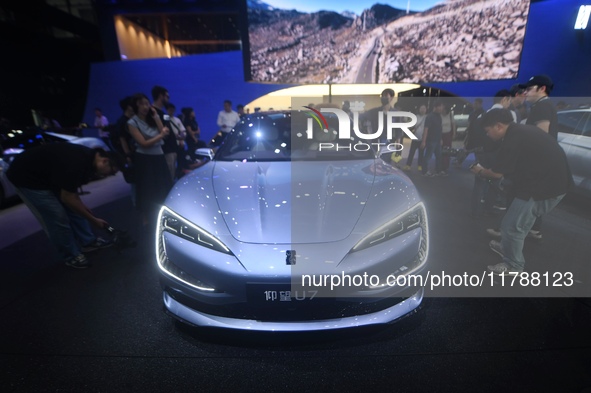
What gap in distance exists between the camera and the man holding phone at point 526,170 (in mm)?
2197

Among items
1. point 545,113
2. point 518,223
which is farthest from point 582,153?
point 518,223

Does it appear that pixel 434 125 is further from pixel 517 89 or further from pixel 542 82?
pixel 542 82

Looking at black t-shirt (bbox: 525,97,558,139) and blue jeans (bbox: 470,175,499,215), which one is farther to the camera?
blue jeans (bbox: 470,175,499,215)

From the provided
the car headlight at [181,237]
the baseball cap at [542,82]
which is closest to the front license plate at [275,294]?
the car headlight at [181,237]

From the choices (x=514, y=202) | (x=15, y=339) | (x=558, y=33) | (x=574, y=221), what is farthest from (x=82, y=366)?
(x=558, y=33)

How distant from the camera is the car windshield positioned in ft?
8.75

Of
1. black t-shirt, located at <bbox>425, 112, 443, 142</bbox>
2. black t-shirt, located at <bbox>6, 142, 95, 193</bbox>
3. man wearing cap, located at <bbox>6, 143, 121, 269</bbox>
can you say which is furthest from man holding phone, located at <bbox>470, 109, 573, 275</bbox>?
black t-shirt, located at <bbox>425, 112, 443, 142</bbox>

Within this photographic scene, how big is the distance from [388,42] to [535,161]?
7025 mm

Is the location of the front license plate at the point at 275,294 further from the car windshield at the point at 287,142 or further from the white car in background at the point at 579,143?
the white car in background at the point at 579,143

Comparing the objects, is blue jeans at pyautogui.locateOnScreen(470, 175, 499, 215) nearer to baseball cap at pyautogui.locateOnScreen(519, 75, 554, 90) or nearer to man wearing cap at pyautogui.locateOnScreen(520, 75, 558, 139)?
man wearing cap at pyautogui.locateOnScreen(520, 75, 558, 139)

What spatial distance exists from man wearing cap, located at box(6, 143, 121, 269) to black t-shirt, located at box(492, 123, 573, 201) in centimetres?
308

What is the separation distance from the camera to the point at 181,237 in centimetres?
169

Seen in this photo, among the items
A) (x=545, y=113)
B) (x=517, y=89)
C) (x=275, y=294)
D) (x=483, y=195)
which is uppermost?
(x=517, y=89)

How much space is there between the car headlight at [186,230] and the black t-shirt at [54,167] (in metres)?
1.11
